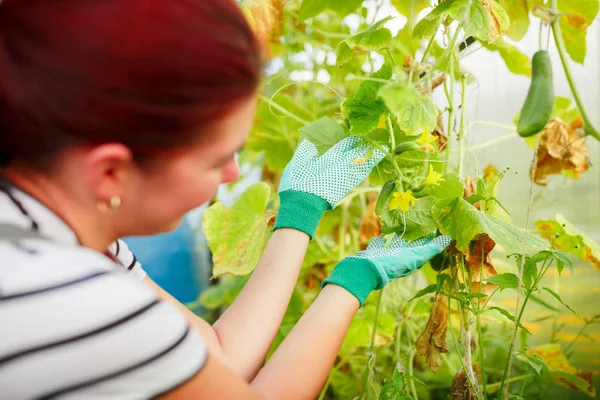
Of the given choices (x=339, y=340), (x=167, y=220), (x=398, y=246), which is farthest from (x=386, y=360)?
(x=167, y=220)

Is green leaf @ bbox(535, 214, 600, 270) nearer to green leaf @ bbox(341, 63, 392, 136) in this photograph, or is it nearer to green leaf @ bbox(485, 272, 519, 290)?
green leaf @ bbox(485, 272, 519, 290)

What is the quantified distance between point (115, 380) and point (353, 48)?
0.53 metres

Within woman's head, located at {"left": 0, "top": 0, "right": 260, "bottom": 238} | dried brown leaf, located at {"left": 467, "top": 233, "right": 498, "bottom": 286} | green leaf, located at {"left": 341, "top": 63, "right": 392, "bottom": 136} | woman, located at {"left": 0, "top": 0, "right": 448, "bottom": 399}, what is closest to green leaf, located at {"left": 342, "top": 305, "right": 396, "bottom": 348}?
dried brown leaf, located at {"left": 467, "top": 233, "right": 498, "bottom": 286}

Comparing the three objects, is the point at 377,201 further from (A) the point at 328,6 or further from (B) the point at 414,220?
(A) the point at 328,6

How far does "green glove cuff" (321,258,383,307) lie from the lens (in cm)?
82

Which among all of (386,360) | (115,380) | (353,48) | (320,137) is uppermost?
(353,48)

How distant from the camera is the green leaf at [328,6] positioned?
40.6 inches

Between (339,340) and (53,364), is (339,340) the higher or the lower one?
the lower one

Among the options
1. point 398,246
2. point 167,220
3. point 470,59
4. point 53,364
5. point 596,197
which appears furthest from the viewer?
point 470,59

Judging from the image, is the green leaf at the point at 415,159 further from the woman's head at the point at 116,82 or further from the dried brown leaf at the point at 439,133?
the woman's head at the point at 116,82

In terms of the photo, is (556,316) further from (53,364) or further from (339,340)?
(53,364)

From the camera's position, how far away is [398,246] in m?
0.94

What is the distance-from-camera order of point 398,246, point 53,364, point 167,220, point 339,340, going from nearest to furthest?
point 53,364 → point 167,220 → point 339,340 → point 398,246

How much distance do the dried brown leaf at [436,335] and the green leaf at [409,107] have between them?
1.01 ft
